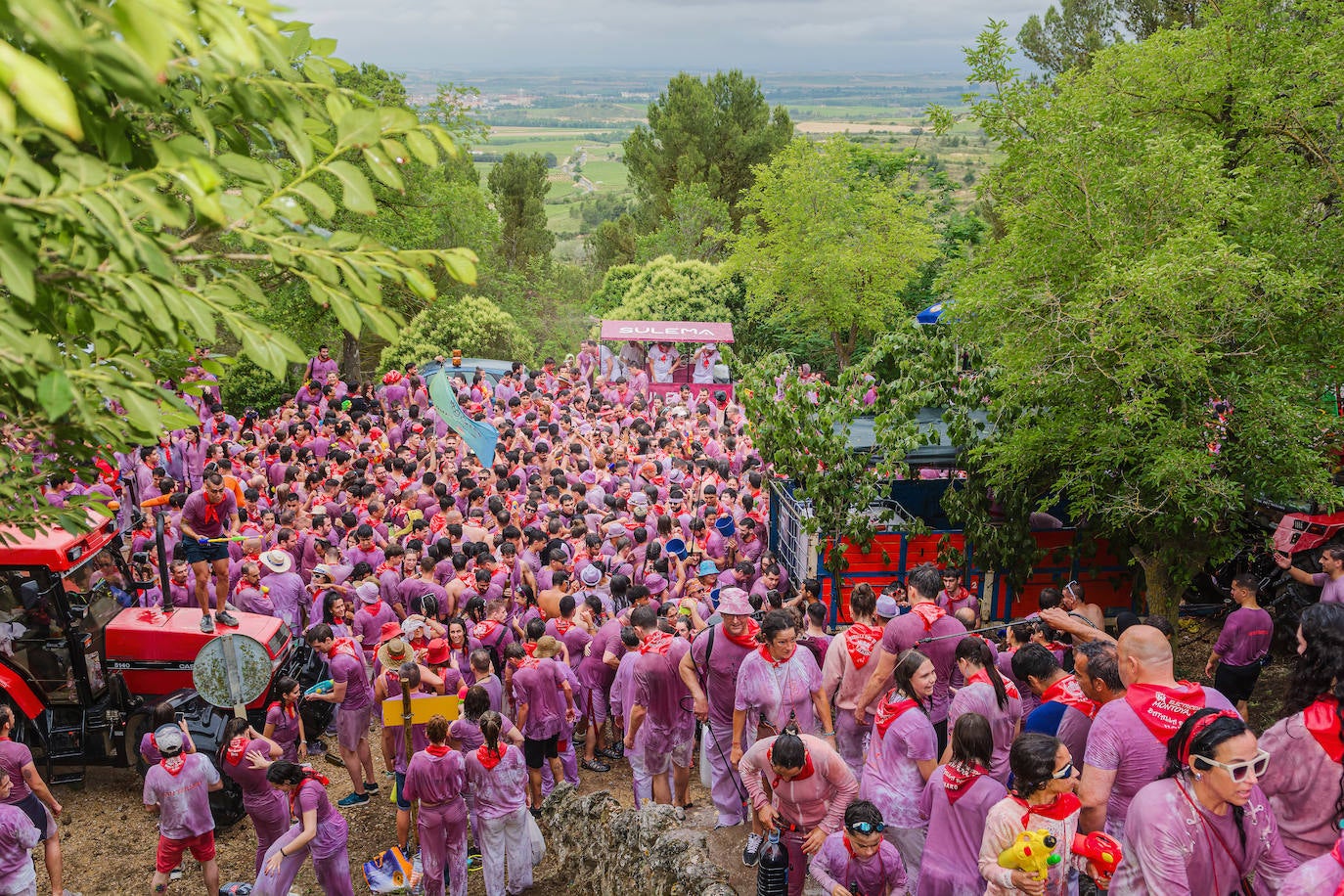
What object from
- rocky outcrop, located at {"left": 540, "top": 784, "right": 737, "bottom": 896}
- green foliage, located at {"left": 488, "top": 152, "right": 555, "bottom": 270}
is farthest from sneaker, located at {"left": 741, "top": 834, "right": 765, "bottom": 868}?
green foliage, located at {"left": 488, "top": 152, "right": 555, "bottom": 270}

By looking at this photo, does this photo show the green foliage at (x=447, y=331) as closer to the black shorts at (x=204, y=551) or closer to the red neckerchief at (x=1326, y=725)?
the black shorts at (x=204, y=551)

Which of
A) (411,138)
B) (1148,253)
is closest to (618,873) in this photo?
(411,138)

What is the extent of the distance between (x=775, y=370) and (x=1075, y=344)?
3.12m

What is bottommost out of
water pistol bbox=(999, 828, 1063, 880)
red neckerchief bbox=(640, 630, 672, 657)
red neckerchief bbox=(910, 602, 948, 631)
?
red neckerchief bbox=(640, 630, 672, 657)

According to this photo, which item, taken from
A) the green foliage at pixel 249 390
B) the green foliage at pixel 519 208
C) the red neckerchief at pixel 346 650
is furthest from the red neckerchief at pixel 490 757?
the green foliage at pixel 519 208

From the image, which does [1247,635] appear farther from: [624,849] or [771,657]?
[624,849]

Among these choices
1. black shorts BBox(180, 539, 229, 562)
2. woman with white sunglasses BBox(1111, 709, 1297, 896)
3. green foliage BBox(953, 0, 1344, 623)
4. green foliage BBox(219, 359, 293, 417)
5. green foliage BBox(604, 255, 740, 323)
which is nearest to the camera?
woman with white sunglasses BBox(1111, 709, 1297, 896)

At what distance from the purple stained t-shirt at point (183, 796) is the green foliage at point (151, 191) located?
3.78 metres

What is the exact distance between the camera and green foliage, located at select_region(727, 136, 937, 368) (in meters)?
26.4

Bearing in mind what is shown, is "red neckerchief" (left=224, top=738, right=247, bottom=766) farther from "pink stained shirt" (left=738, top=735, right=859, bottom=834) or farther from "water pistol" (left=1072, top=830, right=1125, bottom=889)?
"water pistol" (left=1072, top=830, right=1125, bottom=889)

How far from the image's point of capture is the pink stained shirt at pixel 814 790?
5.61 m

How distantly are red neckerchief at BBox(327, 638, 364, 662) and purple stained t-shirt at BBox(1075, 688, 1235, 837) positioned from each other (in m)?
5.70

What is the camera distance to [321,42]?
134 inches

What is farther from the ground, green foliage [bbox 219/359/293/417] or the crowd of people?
the crowd of people
